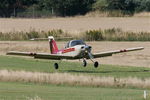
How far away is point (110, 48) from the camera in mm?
59656

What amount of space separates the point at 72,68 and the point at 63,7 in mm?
49652

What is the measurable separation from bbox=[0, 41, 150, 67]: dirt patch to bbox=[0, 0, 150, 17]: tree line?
27.0m

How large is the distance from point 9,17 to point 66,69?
54294 mm

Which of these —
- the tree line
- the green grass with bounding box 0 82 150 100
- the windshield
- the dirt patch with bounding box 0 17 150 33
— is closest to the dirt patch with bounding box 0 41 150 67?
the windshield

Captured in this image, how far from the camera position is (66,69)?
4538 cm

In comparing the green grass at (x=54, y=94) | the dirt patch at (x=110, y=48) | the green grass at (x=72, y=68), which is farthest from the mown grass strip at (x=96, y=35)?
the green grass at (x=54, y=94)

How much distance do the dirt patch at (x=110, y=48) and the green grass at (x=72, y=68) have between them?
3.17 metres

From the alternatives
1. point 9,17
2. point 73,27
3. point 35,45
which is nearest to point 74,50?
point 35,45

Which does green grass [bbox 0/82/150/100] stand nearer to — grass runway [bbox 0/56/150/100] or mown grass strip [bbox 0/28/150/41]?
grass runway [bbox 0/56/150/100]

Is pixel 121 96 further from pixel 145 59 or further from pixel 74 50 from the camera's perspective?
pixel 145 59

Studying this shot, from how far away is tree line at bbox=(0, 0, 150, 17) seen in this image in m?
92.2

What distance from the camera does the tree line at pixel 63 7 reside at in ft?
303

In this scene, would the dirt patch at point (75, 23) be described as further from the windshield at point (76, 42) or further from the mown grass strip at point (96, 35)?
the windshield at point (76, 42)

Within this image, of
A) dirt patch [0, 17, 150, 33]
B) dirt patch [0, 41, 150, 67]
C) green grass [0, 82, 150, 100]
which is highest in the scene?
green grass [0, 82, 150, 100]
